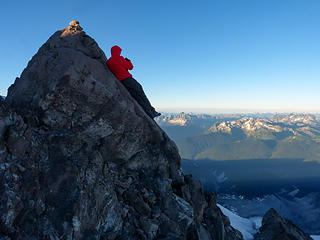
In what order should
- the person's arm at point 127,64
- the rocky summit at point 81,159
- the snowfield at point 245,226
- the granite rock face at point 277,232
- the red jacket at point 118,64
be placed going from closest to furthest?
the rocky summit at point 81,159, the red jacket at point 118,64, the person's arm at point 127,64, the granite rock face at point 277,232, the snowfield at point 245,226

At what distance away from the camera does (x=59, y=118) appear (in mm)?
14828

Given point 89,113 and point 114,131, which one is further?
point 114,131

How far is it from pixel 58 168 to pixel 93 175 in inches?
106

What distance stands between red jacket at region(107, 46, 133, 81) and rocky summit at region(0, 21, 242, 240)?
→ 1459mm

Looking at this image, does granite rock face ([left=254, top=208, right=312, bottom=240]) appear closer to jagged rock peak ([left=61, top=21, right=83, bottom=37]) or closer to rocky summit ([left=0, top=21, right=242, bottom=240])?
rocky summit ([left=0, top=21, right=242, bottom=240])

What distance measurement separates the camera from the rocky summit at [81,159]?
11.0m

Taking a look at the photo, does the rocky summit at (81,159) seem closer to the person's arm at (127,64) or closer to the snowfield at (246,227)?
the person's arm at (127,64)

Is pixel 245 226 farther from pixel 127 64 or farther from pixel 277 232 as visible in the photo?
pixel 127 64

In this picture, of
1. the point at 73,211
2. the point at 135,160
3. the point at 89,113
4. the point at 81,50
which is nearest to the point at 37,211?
the point at 73,211

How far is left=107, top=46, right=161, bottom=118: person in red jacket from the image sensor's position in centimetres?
1931

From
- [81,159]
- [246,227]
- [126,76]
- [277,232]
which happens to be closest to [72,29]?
[126,76]

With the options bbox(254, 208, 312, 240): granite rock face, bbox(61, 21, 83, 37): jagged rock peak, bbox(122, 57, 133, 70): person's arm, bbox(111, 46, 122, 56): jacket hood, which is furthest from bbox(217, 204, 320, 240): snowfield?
bbox(61, 21, 83, 37): jagged rock peak

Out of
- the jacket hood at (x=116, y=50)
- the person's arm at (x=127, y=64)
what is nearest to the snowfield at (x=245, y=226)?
the person's arm at (x=127, y=64)

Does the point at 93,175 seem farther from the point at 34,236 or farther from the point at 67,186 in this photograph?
the point at 34,236
